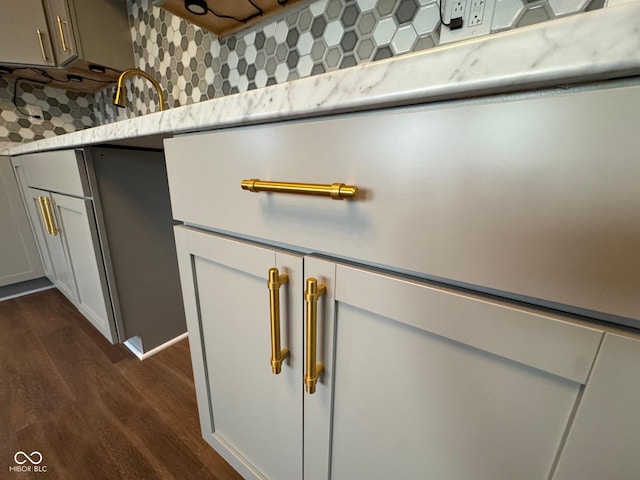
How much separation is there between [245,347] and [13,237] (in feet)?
6.14

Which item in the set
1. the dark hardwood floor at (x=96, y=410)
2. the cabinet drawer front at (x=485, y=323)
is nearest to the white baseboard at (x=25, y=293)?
the dark hardwood floor at (x=96, y=410)

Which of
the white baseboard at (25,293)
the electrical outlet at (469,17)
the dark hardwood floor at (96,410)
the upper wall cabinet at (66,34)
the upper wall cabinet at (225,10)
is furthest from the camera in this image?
the white baseboard at (25,293)

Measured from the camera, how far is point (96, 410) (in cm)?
85

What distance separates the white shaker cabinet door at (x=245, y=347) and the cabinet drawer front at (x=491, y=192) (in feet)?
0.41

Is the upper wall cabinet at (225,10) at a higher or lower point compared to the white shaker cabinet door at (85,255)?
higher

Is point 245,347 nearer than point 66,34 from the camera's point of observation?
Yes

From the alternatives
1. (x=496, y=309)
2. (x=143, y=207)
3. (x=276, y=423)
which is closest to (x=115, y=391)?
(x=143, y=207)

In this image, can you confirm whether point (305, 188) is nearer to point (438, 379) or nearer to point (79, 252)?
point (438, 379)

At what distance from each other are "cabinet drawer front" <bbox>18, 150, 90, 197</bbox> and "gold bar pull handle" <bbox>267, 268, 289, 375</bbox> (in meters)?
0.81

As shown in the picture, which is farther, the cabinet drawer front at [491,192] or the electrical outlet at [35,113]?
the electrical outlet at [35,113]

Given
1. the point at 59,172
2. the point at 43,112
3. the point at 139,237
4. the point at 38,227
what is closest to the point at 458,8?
the point at 139,237

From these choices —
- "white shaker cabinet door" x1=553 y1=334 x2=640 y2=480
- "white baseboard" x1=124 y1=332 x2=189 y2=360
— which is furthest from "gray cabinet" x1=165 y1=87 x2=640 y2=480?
"white baseboard" x1=124 y1=332 x2=189 y2=360

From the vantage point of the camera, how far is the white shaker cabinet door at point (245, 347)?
0.40 meters

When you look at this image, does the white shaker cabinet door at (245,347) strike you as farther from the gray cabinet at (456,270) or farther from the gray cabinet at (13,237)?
the gray cabinet at (13,237)
